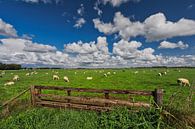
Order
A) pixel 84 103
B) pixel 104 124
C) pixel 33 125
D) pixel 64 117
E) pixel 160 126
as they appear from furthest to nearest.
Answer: pixel 84 103
pixel 64 117
pixel 33 125
pixel 104 124
pixel 160 126

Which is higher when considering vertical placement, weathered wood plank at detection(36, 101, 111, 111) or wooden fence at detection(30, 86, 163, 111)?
wooden fence at detection(30, 86, 163, 111)

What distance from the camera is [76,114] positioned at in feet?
29.6

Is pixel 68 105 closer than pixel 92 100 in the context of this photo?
No

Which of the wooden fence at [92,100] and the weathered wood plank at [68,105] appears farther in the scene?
the weathered wood plank at [68,105]

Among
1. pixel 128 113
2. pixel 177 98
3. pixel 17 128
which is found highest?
pixel 177 98

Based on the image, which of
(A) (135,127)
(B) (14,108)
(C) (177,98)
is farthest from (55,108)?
(C) (177,98)

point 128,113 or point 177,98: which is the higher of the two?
point 177,98

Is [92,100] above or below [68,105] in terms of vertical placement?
above

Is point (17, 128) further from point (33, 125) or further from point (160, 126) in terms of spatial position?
point (160, 126)

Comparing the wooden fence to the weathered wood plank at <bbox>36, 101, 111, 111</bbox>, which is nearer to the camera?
the wooden fence

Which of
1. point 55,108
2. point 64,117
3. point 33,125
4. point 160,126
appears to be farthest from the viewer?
point 55,108

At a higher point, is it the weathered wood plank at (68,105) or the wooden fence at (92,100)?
the wooden fence at (92,100)

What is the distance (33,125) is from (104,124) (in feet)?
10.1

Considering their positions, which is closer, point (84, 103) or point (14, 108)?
point (84, 103)
